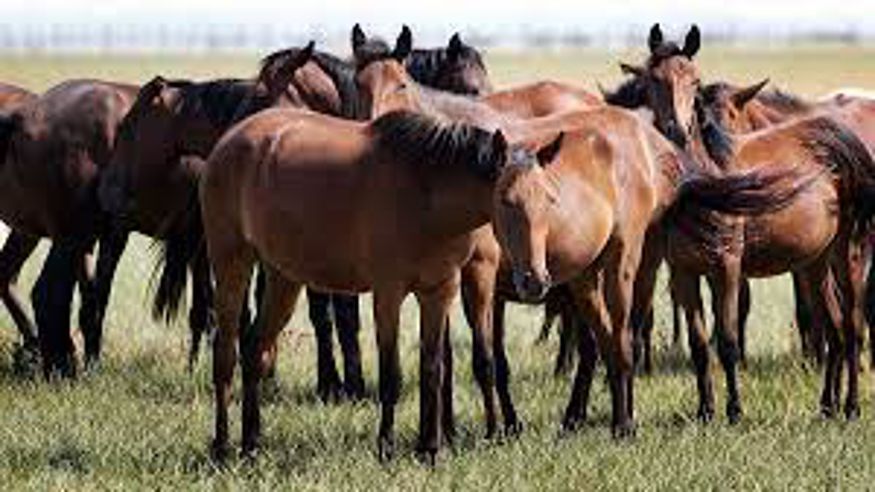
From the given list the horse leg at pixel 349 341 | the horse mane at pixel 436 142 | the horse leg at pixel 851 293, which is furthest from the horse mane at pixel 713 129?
the horse mane at pixel 436 142

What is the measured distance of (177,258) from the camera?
10.4 meters

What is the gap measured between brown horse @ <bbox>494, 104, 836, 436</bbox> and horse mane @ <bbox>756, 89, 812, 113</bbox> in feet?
10.2

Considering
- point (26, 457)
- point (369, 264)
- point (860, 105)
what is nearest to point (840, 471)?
point (369, 264)

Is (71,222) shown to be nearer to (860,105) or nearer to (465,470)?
(465,470)

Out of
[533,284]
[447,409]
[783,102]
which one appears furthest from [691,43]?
[533,284]

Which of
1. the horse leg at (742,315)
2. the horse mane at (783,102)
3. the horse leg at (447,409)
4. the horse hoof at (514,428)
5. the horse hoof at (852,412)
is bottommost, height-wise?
the horse leg at (742,315)

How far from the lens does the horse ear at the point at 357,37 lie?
9694mm

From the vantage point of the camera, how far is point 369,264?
A: 281 inches

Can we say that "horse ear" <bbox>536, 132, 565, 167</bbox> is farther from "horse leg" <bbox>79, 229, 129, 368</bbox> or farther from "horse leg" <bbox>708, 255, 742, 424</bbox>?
"horse leg" <bbox>79, 229, 129, 368</bbox>

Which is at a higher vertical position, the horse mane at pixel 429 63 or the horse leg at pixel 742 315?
the horse mane at pixel 429 63

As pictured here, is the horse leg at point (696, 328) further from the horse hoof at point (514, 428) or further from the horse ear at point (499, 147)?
the horse ear at point (499, 147)

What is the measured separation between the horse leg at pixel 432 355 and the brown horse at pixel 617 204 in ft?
2.47

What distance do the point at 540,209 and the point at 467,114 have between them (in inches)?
102

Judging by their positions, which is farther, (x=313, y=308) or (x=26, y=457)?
(x=313, y=308)
